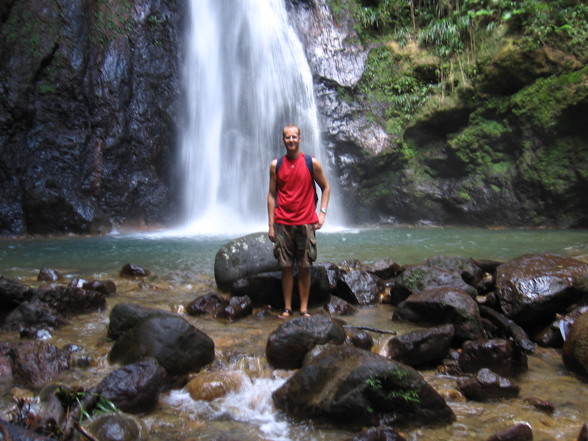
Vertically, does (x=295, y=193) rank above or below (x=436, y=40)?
below

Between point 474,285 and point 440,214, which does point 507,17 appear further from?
point 474,285

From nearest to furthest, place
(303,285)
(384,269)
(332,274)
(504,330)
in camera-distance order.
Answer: (504,330)
(303,285)
(332,274)
(384,269)

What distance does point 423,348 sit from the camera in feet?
11.5

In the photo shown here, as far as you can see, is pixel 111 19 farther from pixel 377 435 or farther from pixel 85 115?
pixel 377 435

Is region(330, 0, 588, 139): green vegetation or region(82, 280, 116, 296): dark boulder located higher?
region(330, 0, 588, 139): green vegetation

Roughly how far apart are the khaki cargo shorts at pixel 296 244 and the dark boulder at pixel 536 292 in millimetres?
1966

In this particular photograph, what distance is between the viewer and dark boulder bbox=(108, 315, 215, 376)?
11.0 feet

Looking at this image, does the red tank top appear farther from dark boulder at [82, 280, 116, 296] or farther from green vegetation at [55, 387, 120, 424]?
dark boulder at [82, 280, 116, 296]

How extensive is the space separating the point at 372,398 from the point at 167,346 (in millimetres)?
1606

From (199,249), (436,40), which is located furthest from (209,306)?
(436,40)

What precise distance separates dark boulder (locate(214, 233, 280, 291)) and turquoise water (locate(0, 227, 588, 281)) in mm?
1137

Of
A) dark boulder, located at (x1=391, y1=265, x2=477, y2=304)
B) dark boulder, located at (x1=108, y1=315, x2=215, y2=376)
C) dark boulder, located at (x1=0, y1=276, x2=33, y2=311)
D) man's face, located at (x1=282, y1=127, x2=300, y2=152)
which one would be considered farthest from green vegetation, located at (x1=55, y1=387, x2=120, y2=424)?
dark boulder, located at (x1=391, y1=265, x2=477, y2=304)

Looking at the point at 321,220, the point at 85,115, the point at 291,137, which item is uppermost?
the point at 85,115

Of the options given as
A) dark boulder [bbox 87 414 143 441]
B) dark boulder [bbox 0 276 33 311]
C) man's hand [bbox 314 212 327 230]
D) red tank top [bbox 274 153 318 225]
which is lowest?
dark boulder [bbox 87 414 143 441]
